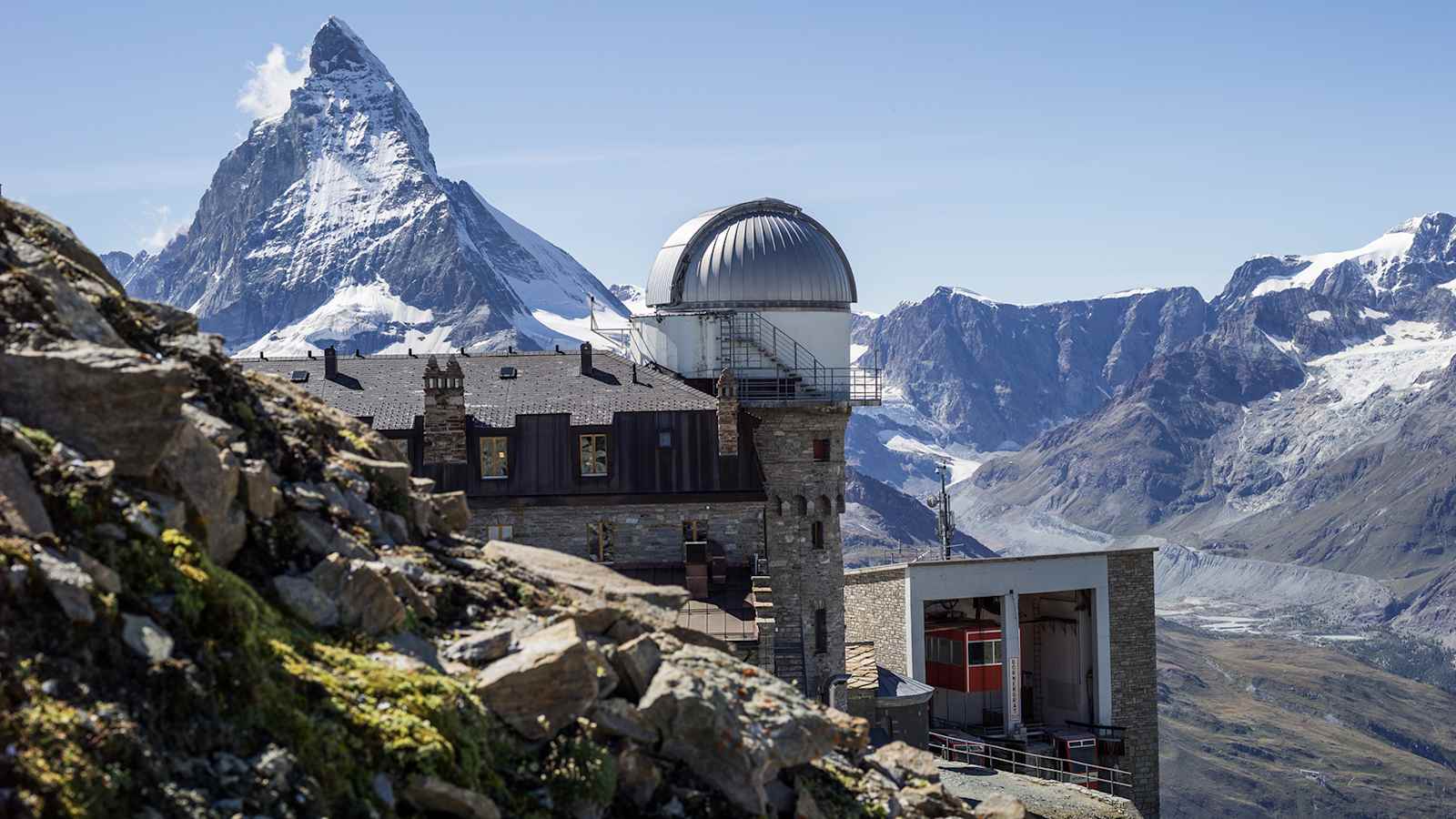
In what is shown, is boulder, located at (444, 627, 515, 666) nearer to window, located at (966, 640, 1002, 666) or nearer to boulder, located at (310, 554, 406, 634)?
boulder, located at (310, 554, 406, 634)

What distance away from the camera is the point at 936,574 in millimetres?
68625

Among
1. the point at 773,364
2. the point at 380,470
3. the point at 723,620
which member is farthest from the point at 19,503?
the point at 773,364

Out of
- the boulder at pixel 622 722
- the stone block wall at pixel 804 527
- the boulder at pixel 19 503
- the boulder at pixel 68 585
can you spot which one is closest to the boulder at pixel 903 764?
the boulder at pixel 622 722

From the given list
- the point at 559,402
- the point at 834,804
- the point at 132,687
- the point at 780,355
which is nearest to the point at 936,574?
the point at 780,355

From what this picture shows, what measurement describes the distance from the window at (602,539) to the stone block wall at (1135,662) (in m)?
25.8

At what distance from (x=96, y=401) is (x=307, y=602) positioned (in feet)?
10.0

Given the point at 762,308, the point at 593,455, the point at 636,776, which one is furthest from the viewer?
the point at 762,308

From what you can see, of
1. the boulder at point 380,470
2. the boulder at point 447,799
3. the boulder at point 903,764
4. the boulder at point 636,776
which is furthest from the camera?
the boulder at point 903,764

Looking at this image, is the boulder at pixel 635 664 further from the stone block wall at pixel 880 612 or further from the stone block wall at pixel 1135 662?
the stone block wall at pixel 1135 662

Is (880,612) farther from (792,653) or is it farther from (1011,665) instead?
(792,653)

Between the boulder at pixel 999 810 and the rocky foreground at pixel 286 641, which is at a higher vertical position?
the rocky foreground at pixel 286 641

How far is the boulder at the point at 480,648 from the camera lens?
18.9 m

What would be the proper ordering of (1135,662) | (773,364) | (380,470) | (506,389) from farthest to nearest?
(1135,662), (773,364), (506,389), (380,470)

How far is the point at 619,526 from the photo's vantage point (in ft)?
175
